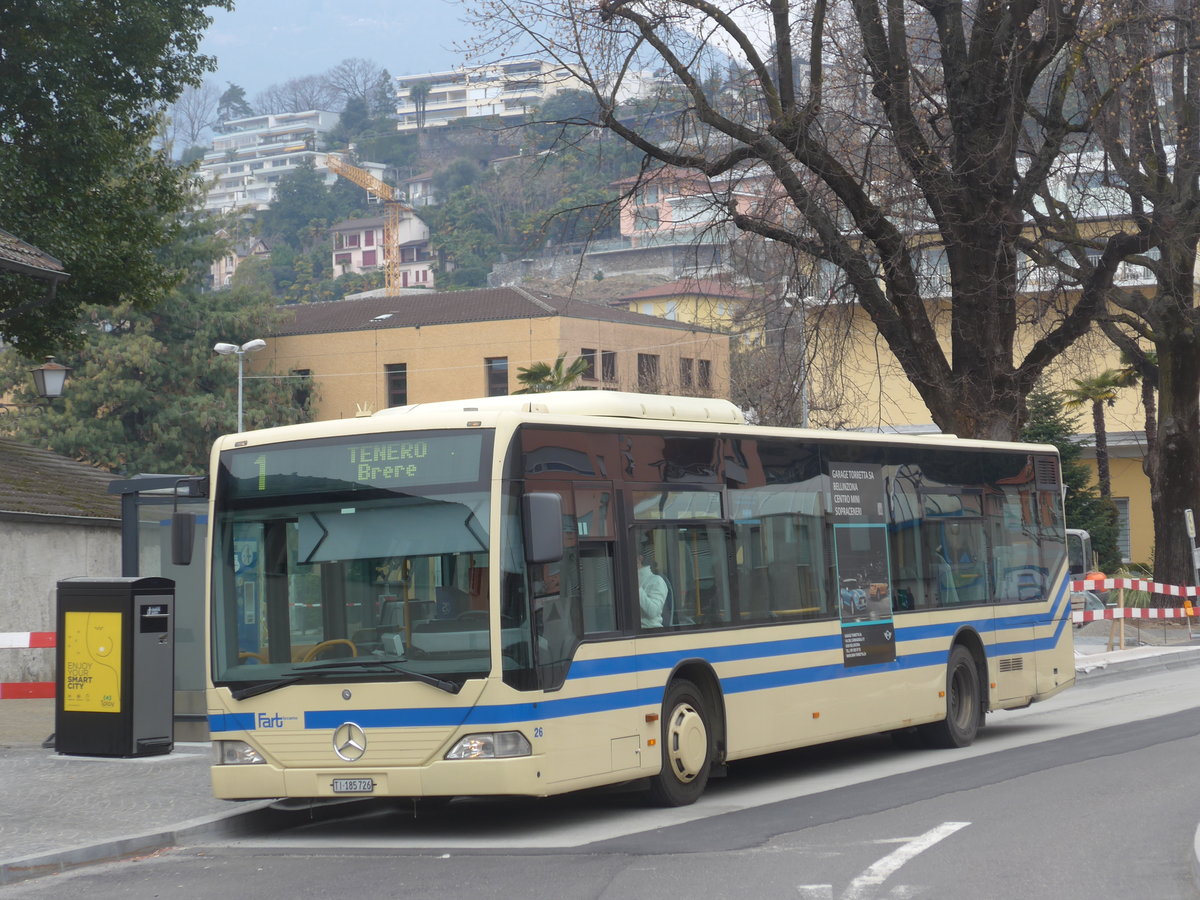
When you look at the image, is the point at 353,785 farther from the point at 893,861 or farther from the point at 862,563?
the point at 862,563

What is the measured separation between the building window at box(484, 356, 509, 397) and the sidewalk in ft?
177

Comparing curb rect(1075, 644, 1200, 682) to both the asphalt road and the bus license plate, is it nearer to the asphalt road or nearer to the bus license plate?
the asphalt road

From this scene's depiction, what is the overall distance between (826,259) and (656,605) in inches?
450

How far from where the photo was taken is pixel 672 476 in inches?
466

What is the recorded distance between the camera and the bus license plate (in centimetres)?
1039

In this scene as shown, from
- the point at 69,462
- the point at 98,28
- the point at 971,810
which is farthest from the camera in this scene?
the point at 69,462

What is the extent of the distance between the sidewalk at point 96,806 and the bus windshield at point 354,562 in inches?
42.7

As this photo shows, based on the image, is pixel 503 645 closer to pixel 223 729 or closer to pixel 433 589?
pixel 433 589

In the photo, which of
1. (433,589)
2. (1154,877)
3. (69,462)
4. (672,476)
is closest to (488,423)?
(433,589)

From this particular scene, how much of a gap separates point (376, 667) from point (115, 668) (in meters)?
4.00

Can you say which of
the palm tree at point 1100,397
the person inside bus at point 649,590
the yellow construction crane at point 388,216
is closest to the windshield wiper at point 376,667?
the person inside bus at point 649,590

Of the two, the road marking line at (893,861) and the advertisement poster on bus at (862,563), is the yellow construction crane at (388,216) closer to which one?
the advertisement poster on bus at (862,563)

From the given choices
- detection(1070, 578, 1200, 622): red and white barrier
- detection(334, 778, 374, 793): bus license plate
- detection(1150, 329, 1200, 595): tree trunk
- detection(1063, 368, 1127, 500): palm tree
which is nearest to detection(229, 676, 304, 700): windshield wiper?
detection(334, 778, 374, 793): bus license plate

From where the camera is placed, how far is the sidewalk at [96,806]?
384 inches
